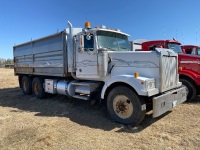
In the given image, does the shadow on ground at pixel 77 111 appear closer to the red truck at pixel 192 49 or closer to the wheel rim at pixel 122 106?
the wheel rim at pixel 122 106

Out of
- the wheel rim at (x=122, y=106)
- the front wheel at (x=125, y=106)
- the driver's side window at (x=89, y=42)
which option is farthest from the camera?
the driver's side window at (x=89, y=42)

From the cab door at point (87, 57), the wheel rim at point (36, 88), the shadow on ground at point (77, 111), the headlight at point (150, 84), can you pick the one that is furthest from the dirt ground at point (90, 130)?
the wheel rim at point (36, 88)

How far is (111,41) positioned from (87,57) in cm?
95

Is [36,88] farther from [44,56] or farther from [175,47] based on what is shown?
[175,47]

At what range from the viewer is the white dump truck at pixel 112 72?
563 cm

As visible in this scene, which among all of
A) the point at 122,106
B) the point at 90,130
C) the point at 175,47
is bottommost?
the point at 90,130

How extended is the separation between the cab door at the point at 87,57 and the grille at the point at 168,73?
A: 6.73 feet

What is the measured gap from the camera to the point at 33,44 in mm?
10203

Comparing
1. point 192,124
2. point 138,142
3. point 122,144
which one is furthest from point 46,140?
point 192,124

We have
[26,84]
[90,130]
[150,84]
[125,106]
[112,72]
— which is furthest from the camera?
[26,84]

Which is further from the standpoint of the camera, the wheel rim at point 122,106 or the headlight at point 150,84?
the wheel rim at point 122,106

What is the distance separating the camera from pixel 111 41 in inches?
279

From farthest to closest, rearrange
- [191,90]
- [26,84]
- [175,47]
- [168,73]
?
[26,84]
[175,47]
[191,90]
[168,73]

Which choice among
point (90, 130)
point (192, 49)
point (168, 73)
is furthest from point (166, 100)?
point (192, 49)
